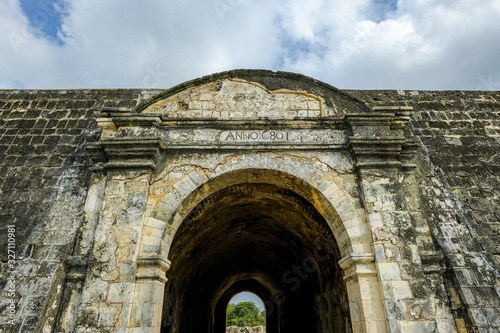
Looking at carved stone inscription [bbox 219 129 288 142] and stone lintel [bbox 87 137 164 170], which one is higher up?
carved stone inscription [bbox 219 129 288 142]

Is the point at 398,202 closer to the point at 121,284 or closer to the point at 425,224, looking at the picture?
the point at 425,224

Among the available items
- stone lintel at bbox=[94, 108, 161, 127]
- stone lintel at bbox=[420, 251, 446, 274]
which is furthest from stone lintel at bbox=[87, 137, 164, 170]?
stone lintel at bbox=[420, 251, 446, 274]

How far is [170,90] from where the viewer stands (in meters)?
5.73

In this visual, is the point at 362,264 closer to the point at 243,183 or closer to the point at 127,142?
the point at 243,183

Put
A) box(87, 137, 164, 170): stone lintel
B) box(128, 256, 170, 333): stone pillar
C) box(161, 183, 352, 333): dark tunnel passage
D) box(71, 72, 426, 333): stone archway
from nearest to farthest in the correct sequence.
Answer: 1. box(128, 256, 170, 333): stone pillar
2. box(71, 72, 426, 333): stone archway
3. box(87, 137, 164, 170): stone lintel
4. box(161, 183, 352, 333): dark tunnel passage

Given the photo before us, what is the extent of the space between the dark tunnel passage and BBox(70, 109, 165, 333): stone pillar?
1165mm

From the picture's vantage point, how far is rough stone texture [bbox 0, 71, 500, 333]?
433cm

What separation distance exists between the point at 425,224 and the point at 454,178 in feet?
5.24

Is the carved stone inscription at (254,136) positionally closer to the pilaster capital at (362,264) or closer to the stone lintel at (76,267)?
the pilaster capital at (362,264)

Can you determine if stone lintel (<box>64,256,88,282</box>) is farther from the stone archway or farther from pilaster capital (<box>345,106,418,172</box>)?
pilaster capital (<box>345,106,418,172</box>)

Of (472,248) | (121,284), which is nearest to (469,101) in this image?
(472,248)

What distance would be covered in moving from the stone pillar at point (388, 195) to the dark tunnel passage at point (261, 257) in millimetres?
1224

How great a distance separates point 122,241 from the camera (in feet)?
14.8

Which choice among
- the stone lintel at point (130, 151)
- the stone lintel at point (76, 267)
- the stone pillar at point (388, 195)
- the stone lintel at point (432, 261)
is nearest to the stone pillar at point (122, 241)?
the stone lintel at point (130, 151)
